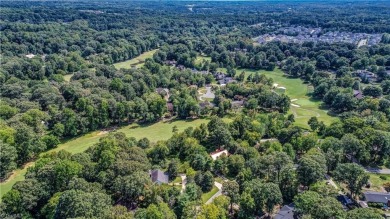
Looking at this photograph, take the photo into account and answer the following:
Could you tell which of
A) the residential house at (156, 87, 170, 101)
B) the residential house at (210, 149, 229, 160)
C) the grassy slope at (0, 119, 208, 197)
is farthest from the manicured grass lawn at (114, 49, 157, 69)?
the residential house at (210, 149, 229, 160)

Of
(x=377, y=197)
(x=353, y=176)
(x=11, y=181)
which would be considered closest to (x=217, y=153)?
(x=353, y=176)

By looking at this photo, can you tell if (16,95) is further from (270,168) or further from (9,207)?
(270,168)

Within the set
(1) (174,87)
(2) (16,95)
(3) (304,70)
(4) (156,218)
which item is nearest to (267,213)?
(4) (156,218)

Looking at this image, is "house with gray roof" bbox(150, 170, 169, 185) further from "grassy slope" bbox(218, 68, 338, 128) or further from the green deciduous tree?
"grassy slope" bbox(218, 68, 338, 128)


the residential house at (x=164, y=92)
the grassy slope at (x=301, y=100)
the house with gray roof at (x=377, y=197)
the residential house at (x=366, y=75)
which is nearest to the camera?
the house with gray roof at (x=377, y=197)

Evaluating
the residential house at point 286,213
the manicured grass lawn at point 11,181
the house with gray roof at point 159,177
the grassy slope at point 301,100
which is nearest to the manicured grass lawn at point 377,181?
the residential house at point 286,213

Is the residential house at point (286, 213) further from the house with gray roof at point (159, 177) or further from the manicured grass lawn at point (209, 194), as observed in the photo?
the house with gray roof at point (159, 177)
